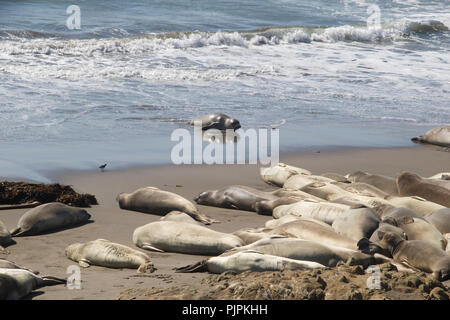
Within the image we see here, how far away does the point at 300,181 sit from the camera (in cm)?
792

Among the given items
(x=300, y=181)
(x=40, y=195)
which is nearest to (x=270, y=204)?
(x=300, y=181)

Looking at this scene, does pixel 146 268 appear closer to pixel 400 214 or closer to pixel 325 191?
pixel 400 214

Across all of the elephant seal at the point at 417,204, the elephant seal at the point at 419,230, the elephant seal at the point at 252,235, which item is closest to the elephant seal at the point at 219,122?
the elephant seal at the point at 417,204

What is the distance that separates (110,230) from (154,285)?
1.94 metres

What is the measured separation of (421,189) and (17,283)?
176 inches

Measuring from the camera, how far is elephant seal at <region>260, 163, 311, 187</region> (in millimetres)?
8383

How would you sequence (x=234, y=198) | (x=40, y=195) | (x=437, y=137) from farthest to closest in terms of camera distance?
(x=437, y=137), (x=234, y=198), (x=40, y=195)

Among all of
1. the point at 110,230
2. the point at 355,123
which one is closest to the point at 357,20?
the point at 355,123

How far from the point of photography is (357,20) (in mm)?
27406

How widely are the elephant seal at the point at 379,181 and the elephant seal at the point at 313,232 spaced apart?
2.19m

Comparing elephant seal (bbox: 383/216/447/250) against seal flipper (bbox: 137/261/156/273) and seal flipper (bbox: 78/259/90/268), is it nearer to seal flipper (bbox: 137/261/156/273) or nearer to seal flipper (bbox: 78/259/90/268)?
seal flipper (bbox: 137/261/156/273)

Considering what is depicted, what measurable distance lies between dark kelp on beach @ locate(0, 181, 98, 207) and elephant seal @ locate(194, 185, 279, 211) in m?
1.15

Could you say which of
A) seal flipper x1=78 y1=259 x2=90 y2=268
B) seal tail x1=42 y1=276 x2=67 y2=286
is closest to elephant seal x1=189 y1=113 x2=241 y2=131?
seal flipper x1=78 y1=259 x2=90 y2=268
